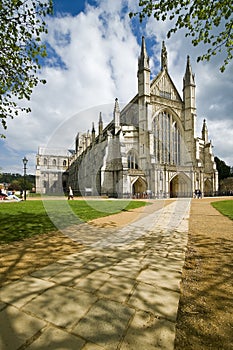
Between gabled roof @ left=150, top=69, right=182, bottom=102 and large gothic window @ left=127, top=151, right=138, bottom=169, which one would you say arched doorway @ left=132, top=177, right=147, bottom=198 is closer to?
large gothic window @ left=127, top=151, right=138, bottom=169

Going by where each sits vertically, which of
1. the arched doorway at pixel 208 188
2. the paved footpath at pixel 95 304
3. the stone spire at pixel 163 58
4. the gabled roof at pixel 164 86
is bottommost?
the paved footpath at pixel 95 304

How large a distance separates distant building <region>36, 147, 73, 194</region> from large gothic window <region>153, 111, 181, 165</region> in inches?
1640

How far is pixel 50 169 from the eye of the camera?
215 feet

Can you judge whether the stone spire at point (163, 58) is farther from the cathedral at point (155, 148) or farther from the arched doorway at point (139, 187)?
the arched doorway at point (139, 187)

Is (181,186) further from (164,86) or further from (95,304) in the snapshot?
(95,304)

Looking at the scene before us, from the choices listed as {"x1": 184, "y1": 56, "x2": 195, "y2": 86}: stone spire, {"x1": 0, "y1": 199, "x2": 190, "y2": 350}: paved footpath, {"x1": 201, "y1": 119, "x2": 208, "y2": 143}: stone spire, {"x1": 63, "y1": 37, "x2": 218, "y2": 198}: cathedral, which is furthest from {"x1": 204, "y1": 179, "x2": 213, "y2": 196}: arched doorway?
{"x1": 0, "y1": 199, "x2": 190, "y2": 350}: paved footpath

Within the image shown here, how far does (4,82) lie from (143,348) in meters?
8.19

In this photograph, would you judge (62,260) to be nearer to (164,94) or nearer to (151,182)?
(151,182)

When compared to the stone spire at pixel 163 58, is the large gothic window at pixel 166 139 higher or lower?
lower

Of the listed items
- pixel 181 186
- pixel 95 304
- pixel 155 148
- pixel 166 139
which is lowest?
pixel 95 304

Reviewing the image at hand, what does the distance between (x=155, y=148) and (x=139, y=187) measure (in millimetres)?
7384

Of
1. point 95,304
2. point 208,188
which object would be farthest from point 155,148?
point 95,304

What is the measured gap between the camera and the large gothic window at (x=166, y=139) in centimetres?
3191

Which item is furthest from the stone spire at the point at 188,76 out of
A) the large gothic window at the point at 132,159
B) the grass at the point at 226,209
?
the grass at the point at 226,209
